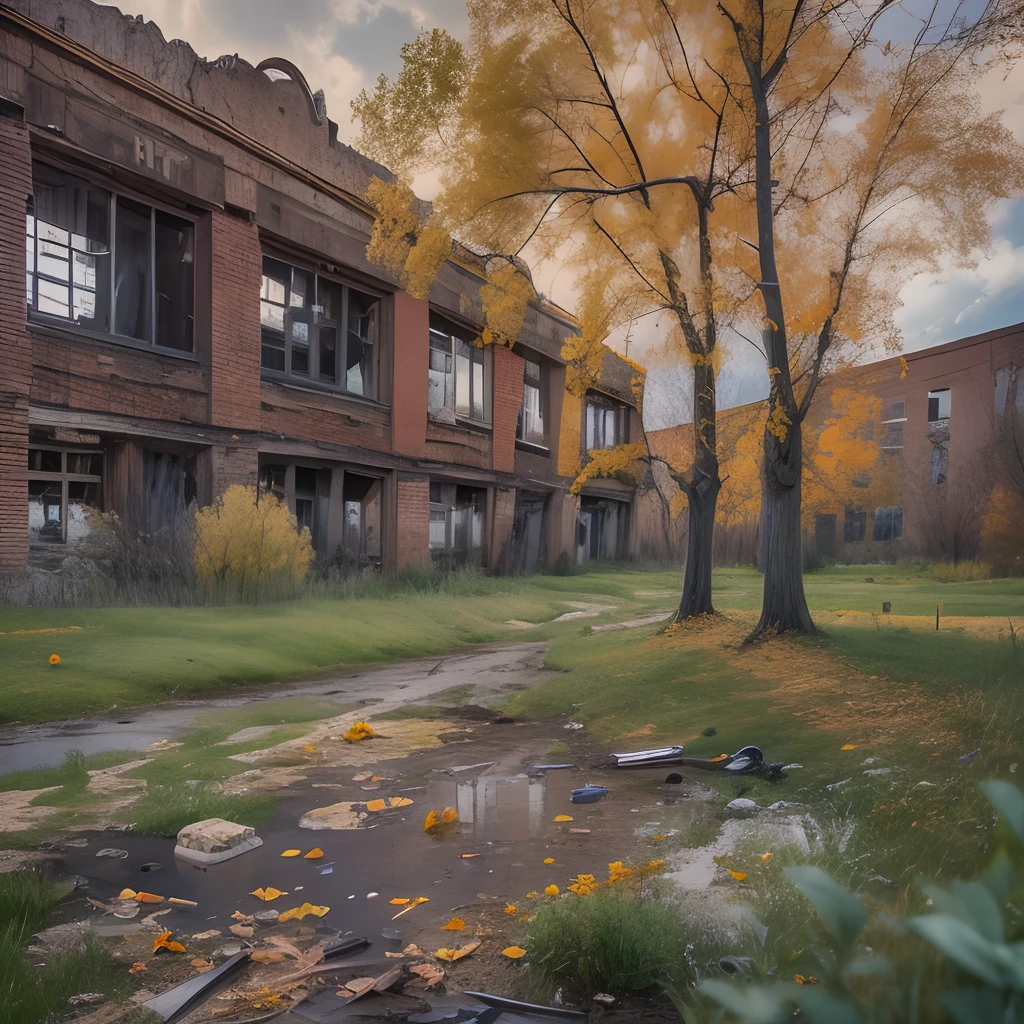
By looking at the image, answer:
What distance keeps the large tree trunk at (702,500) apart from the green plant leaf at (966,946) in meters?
6.31

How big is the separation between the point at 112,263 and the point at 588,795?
26.0ft

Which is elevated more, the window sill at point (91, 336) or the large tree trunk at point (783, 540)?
the window sill at point (91, 336)

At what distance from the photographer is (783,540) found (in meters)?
5.62

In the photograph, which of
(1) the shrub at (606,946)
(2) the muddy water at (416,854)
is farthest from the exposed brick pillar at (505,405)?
(1) the shrub at (606,946)

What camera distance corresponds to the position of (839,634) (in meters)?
5.34

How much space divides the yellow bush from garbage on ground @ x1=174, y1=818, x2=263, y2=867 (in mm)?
5638

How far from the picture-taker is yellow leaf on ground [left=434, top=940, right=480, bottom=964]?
8.28 ft

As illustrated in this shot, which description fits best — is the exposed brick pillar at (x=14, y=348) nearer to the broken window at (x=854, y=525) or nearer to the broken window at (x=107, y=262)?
the broken window at (x=107, y=262)

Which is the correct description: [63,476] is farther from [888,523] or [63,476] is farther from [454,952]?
[888,523]

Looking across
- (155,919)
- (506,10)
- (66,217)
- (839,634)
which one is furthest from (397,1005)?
(66,217)

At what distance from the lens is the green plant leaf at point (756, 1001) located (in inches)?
36.7

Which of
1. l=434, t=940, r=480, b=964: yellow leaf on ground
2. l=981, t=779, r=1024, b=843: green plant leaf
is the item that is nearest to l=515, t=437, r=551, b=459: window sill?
l=434, t=940, r=480, b=964: yellow leaf on ground

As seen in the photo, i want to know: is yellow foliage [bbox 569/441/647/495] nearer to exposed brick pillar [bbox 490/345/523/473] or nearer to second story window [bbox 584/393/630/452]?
exposed brick pillar [bbox 490/345/523/473]

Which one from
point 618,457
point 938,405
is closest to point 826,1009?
point 938,405
